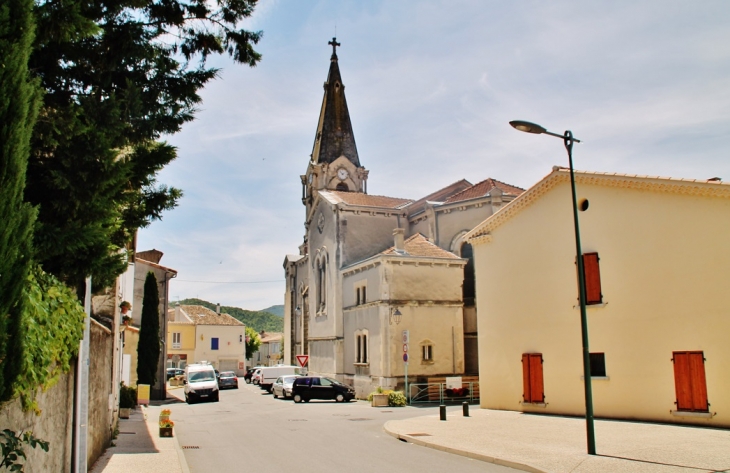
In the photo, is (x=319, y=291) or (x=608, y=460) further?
(x=319, y=291)

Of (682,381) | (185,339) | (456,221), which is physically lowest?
(682,381)

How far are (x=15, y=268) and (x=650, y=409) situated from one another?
1713 cm

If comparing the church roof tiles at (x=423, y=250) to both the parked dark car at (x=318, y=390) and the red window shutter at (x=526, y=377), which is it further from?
the red window shutter at (x=526, y=377)

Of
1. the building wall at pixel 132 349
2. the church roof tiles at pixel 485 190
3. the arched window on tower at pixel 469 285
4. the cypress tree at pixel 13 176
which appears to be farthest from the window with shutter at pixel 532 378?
the cypress tree at pixel 13 176

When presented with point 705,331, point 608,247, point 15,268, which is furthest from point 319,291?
point 15,268

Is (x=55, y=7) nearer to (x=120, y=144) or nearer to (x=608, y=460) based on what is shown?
(x=120, y=144)

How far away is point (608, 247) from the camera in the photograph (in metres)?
19.0

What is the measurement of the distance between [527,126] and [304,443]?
29.5 ft

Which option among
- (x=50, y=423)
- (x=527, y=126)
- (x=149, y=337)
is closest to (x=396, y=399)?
(x=149, y=337)

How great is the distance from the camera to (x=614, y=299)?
18688 millimetres

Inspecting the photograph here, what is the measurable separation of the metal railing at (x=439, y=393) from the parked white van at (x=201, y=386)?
10380 mm

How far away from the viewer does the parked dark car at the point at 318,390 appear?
101 ft

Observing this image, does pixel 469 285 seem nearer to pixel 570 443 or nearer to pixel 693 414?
pixel 693 414

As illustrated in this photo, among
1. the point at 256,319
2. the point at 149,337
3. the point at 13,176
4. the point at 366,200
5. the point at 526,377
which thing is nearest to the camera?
the point at 13,176
